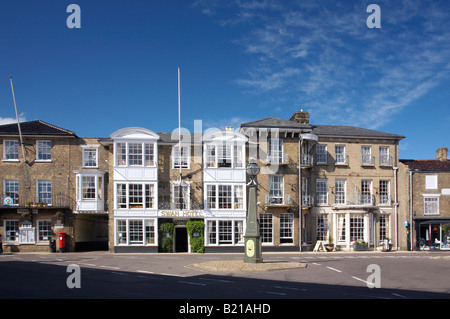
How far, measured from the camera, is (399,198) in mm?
35406

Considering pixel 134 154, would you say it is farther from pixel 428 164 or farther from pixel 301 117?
pixel 428 164

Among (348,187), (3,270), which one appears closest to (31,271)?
(3,270)

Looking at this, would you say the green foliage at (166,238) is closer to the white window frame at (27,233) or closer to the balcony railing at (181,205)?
the balcony railing at (181,205)

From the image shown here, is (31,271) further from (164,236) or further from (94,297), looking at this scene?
(164,236)

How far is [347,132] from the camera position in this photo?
117 ft

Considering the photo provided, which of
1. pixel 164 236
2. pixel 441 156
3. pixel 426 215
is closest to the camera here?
pixel 164 236

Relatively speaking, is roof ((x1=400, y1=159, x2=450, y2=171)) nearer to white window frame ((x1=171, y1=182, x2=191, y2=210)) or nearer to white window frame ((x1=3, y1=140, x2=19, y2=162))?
white window frame ((x1=171, y1=182, x2=191, y2=210))

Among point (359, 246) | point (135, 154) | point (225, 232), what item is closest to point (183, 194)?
point (225, 232)

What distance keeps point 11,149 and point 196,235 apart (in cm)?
1550

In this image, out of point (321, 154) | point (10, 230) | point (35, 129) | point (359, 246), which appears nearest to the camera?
point (10, 230)

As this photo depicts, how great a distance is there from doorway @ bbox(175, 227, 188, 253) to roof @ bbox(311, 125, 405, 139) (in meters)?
13.2

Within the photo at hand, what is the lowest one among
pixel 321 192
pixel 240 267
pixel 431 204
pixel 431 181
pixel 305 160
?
pixel 240 267

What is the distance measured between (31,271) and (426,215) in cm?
2972

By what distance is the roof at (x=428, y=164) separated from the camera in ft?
116
